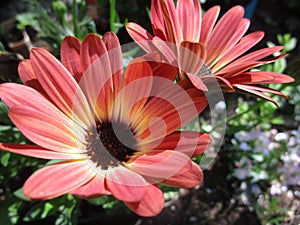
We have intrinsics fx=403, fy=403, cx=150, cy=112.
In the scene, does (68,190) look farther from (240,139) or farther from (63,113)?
(240,139)

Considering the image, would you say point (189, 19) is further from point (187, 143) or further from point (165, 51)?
point (187, 143)

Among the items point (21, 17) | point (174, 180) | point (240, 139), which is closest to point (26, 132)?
point (174, 180)

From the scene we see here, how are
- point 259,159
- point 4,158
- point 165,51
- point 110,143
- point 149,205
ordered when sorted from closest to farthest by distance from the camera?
1. point 149,205
2. point 165,51
3. point 110,143
4. point 4,158
5. point 259,159

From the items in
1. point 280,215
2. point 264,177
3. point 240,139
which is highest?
point 240,139

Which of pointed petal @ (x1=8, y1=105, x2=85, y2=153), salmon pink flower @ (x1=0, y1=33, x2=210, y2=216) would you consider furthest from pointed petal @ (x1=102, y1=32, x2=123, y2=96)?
pointed petal @ (x1=8, y1=105, x2=85, y2=153)

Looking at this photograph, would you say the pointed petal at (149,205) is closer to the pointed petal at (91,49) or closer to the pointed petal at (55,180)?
the pointed petal at (55,180)

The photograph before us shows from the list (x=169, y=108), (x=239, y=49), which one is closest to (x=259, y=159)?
(x=239, y=49)
